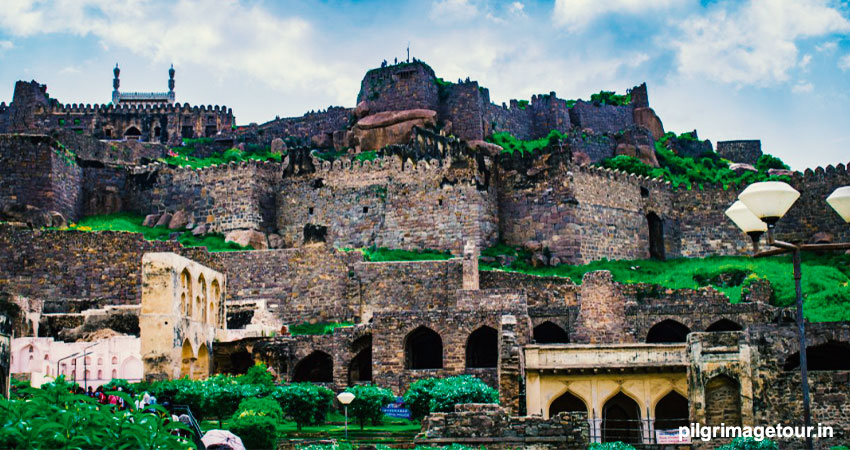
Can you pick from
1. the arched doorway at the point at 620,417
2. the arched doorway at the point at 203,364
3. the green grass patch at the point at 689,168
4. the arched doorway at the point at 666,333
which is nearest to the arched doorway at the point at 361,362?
the arched doorway at the point at 203,364

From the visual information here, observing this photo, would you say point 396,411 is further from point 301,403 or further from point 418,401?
point 301,403

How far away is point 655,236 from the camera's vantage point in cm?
4653

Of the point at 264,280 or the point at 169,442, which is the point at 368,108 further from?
the point at 169,442

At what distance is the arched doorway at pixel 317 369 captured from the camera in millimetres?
35406

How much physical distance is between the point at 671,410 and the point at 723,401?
4075 mm

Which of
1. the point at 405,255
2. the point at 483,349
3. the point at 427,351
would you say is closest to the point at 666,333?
the point at 483,349

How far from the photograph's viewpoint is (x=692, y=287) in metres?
37.9

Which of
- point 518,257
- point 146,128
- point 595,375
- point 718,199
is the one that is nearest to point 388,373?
point 595,375

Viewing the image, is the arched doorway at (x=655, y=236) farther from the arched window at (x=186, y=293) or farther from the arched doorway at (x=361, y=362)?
the arched window at (x=186, y=293)

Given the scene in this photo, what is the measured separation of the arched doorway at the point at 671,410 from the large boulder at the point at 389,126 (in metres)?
23.8

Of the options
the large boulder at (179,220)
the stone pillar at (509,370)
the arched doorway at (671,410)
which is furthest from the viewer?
the large boulder at (179,220)

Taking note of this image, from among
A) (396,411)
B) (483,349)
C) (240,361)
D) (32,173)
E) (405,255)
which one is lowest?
(396,411)

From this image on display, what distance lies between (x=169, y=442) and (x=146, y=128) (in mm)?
57741

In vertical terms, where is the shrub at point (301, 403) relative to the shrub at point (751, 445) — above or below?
above
